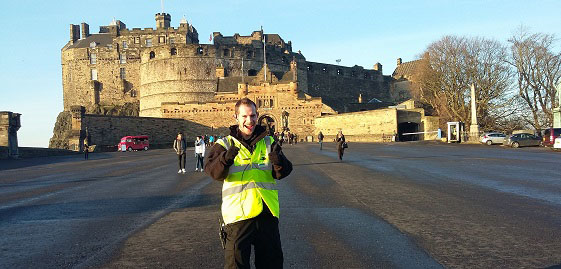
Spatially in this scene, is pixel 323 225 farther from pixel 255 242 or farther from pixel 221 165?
pixel 221 165

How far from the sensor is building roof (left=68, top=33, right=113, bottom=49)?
286ft

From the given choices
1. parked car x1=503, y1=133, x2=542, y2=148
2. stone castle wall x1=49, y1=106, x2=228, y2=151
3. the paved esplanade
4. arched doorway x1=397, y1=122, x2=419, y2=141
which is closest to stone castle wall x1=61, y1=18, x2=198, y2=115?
stone castle wall x1=49, y1=106, x2=228, y2=151

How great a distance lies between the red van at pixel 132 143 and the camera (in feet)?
168

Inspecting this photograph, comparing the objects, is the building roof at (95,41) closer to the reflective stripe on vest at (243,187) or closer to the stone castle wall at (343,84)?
the stone castle wall at (343,84)

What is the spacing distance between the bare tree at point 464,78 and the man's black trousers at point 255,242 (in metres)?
48.4

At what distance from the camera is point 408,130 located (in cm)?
5666

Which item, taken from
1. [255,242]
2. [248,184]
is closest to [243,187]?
[248,184]

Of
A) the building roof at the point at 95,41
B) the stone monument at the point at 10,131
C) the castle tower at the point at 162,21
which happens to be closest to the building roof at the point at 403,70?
the castle tower at the point at 162,21

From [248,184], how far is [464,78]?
163 feet

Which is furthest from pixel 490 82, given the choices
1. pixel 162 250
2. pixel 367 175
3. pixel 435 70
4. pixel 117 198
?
pixel 162 250

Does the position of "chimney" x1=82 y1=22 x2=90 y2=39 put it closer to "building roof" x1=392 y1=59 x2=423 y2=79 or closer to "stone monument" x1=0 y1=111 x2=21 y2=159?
"stone monument" x1=0 y1=111 x2=21 y2=159

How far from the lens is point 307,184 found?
12.5m

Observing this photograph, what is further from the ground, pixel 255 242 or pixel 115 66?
pixel 115 66

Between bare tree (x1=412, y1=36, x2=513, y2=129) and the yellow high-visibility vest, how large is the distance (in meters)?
48.2
